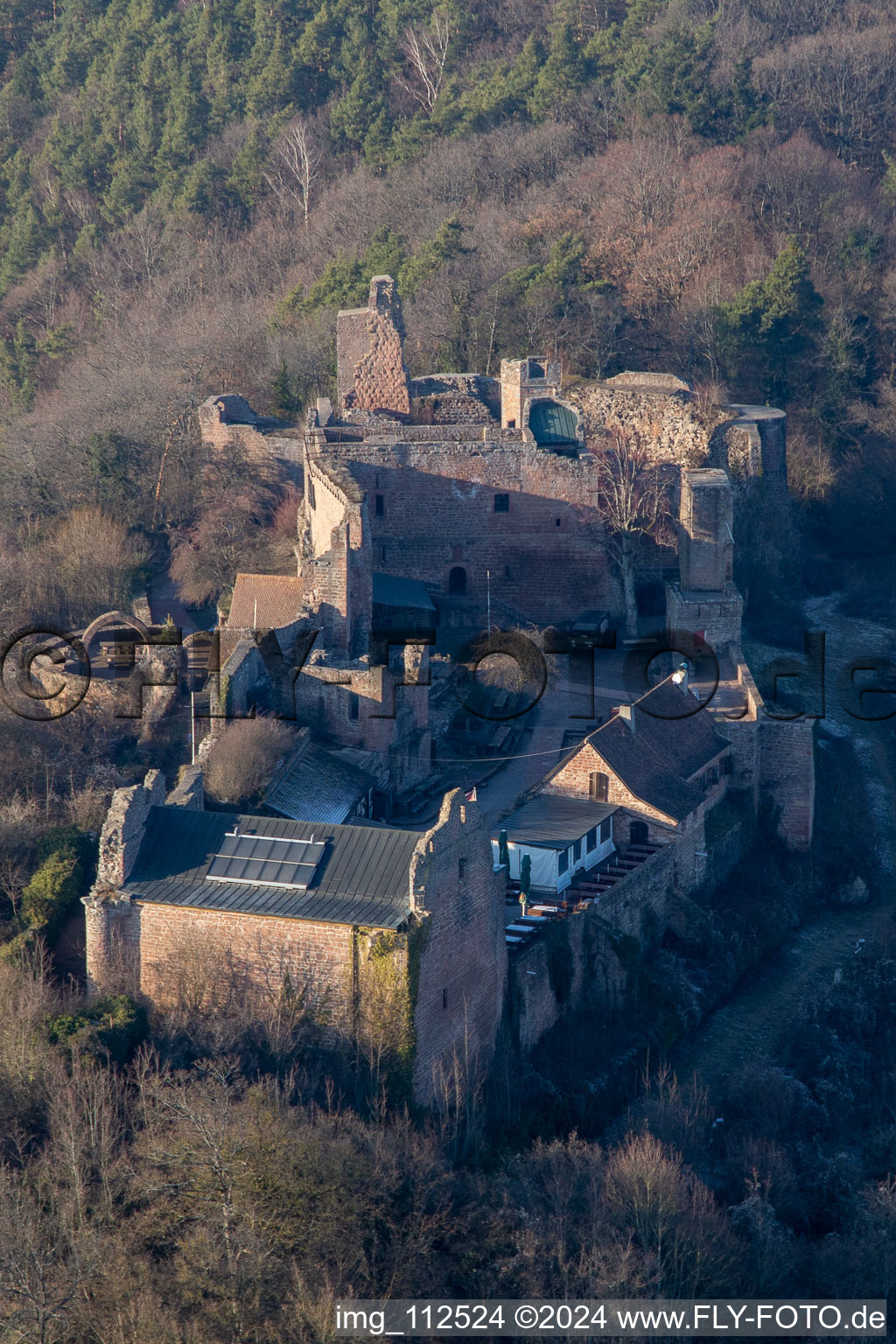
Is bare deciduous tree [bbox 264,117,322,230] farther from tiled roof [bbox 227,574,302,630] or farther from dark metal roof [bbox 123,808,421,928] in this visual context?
dark metal roof [bbox 123,808,421,928]

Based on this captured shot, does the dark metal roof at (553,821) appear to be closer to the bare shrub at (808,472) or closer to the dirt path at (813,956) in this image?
the dirt path at (813,956)

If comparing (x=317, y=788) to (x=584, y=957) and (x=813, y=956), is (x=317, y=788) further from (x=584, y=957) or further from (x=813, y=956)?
(x=813, y=956)

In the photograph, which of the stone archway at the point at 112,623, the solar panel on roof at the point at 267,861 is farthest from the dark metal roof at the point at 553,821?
the stone archway at the point at 112,623

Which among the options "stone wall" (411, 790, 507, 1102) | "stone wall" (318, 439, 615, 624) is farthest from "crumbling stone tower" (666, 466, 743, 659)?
"stone wall" (411, 790, 507, 1102)

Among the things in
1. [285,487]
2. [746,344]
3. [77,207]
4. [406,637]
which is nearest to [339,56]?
[77,207]

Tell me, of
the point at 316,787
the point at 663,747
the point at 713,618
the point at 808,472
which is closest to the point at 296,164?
the point at 808,472
